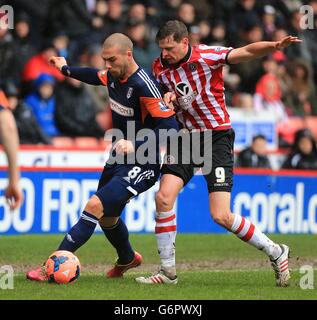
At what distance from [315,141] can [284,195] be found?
2606mm

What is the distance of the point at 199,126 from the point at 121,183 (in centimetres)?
108

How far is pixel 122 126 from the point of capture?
9633mm

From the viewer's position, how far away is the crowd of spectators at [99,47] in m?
16.2

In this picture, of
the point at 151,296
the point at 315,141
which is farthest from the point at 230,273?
the point at 315,141

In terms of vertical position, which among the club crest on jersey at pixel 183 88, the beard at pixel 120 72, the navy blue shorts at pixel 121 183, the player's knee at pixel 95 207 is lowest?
the player's knee at pixel 95 207

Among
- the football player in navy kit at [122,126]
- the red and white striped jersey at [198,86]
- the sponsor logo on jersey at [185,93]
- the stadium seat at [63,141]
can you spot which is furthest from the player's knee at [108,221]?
the stadium seat at [63,141]

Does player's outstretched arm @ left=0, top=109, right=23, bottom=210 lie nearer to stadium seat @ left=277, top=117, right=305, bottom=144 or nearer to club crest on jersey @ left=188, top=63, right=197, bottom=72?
club crest on jersey @ left=188, top=63, right=197, bottom=72

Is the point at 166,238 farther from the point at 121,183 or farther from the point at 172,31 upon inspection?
the point at 172,31

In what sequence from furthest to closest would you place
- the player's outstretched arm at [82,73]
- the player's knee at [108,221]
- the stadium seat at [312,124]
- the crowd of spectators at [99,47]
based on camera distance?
the stadium seat at [312,124] < the crowd of spectators at [99,47] < the player's outstretched arm at [82,73] < the player's knee at [108,221]

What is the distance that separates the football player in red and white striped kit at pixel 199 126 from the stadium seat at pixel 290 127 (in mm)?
8335

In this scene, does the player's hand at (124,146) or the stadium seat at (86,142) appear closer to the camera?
the player's hand at (124,146)

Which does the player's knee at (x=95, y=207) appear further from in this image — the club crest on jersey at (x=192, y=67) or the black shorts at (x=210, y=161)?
the club crest on jersey at (x=192, y=67)

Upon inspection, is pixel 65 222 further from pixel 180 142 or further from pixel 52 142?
pixel 180 142

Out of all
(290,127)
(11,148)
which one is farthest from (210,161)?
(290,127)
